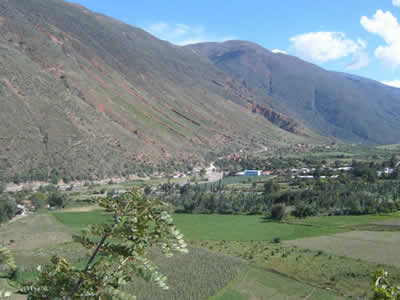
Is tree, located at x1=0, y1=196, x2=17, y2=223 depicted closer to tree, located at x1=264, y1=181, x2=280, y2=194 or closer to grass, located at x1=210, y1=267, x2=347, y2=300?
grass, located at x1=210, y1=267, x2=347, y2=300

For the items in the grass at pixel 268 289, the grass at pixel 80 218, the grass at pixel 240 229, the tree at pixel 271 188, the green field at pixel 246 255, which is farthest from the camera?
the tree at pixel 271 188

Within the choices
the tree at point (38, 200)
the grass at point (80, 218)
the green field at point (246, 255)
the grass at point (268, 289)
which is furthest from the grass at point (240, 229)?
the tree at point (38, 200)

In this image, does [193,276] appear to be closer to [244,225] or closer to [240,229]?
[240,229]

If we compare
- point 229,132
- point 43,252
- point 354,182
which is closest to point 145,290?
point 43,252

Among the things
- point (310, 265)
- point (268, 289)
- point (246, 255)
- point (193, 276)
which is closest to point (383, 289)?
point (268, 289)

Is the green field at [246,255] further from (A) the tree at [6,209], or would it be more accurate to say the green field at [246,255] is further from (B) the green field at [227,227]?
(A) the tree at [6,209]
